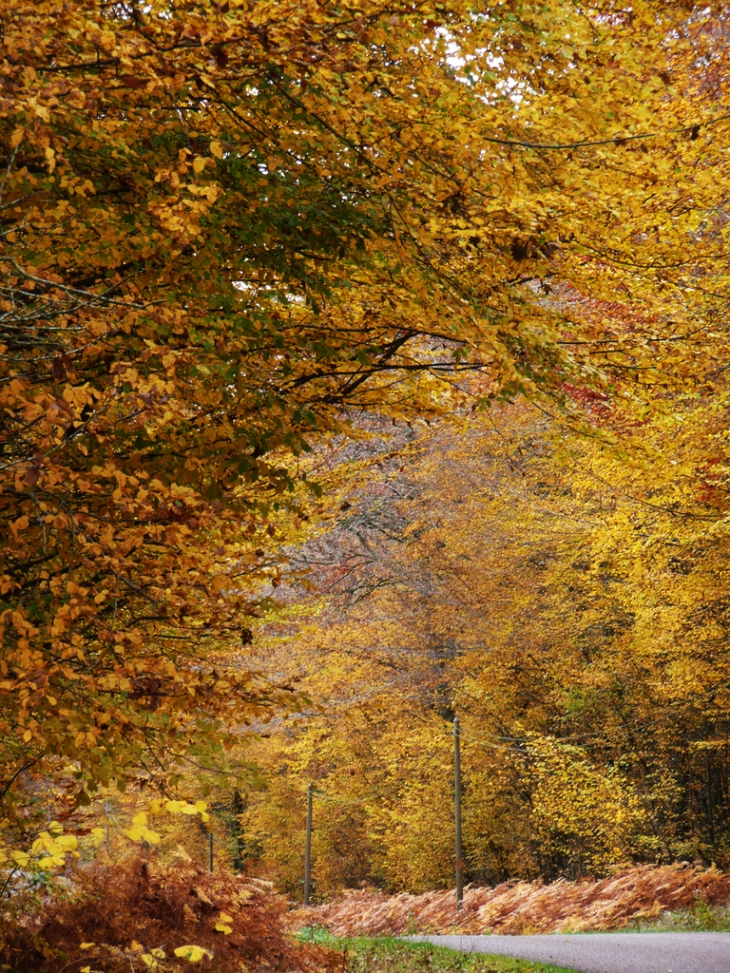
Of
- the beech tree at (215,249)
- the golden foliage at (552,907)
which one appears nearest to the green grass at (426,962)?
the golden foliage at (552,907)

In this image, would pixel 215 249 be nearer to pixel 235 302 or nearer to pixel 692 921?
pixel 235 302

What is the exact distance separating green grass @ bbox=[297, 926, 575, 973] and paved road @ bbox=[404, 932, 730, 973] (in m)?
0.31

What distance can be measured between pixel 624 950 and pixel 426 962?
81.5 inches

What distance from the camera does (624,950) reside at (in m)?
9.70

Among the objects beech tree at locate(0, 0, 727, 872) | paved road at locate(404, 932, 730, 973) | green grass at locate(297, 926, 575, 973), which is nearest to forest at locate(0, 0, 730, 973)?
beech tree at locate(0, 0, 727, 872)

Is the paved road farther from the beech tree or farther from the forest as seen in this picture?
the beech tree

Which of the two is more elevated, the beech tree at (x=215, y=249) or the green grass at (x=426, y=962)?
the beech tree at (x=215, y=249)

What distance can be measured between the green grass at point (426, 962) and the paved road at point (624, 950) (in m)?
0.31

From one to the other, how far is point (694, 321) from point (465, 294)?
11.1 ft

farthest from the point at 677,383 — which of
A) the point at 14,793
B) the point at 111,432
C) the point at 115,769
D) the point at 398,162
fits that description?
the point at 14,793

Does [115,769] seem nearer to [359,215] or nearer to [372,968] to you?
[359,215]

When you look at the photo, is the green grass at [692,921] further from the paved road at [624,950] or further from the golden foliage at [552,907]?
the paved road at [624,950]

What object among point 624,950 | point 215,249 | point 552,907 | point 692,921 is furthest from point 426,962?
point 215,249

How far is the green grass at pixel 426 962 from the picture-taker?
8.66m
